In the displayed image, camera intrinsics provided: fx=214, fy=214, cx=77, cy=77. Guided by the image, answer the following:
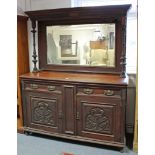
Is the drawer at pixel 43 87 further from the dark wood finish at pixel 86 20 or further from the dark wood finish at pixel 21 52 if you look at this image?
the dark wood finish at pixel 86 20

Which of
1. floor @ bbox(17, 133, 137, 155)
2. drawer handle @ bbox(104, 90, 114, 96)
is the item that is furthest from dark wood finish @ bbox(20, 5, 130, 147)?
floor @ bbox(17, 133, 137, 155)

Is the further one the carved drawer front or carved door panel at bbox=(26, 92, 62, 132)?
carved door panel at bbox=(26, 92, 62, 132)

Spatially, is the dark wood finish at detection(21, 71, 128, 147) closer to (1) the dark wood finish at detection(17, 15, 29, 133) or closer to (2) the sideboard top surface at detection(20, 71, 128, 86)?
(2) the sideboard top surface at detection(20, 71, 128, 86)

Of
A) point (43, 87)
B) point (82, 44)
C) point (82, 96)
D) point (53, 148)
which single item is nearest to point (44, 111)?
point (43, 87)

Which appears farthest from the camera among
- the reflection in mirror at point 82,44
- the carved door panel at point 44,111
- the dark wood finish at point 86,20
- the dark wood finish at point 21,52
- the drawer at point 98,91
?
the dark wood finish at point 21,52

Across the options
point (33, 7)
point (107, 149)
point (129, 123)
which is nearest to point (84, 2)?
point (33, 7)

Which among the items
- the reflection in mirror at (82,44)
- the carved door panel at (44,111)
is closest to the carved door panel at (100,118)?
the carved door panel at (44,111)

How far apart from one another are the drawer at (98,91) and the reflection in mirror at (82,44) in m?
0.52

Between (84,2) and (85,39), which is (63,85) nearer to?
(85,39)

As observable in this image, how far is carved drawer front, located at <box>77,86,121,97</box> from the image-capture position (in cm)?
248

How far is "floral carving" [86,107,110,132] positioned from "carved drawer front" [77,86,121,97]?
20cm

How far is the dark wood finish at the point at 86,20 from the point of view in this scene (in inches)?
104

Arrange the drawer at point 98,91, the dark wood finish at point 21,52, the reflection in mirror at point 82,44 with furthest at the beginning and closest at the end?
the dark wood finish at point 21,52, the reflection in mirror at point 82,44, the drawer at point 98,91
